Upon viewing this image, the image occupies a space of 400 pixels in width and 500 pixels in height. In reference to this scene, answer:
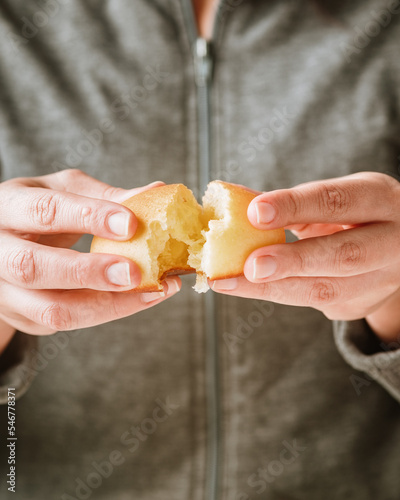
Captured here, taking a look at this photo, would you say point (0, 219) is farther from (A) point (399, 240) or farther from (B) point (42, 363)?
(A) point (399, 240)

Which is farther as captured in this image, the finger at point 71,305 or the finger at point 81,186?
the finger at point 81,186

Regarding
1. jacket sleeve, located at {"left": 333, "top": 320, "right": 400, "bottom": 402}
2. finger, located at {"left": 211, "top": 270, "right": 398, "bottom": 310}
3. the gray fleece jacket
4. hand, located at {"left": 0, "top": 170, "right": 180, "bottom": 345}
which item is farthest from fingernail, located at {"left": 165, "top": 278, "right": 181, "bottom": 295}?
jacket sleeve, located at {"left": 333, "top": 320, "right": 400, "bottom": 402}

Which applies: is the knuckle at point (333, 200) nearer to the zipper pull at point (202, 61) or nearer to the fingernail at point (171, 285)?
the fingernail at point (171, 285)

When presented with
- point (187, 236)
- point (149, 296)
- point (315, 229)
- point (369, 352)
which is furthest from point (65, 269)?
point (369, 352)

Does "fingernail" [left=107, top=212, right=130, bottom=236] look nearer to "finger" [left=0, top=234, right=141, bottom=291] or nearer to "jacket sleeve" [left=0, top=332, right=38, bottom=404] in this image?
"finger" [left=0, top=234, right=141, bottom=291]

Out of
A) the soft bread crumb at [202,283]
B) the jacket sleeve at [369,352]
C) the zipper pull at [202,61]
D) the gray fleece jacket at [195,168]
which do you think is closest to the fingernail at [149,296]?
the soft bread crumb at [202,283]
